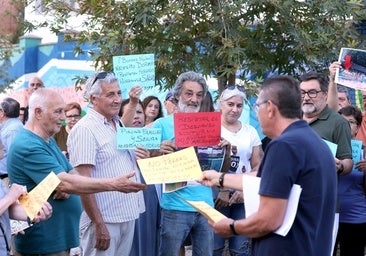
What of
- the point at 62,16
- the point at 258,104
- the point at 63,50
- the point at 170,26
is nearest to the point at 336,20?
the point at 170,26

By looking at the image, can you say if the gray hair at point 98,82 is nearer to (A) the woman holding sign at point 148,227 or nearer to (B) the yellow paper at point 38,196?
(B) the yellow paper at point 38,196

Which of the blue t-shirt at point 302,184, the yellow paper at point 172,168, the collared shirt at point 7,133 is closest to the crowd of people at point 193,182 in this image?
the blue t-shirt at point 302,184

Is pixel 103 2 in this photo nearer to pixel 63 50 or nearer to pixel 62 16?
pixel 62 16

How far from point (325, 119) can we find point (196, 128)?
4.45ft

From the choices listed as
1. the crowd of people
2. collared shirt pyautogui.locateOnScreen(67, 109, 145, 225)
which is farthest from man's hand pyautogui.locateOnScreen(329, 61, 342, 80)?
collared shirt pyautogui.locateOnScreen(67, 109, 145, 225)

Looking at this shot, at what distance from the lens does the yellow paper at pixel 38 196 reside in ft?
16.1

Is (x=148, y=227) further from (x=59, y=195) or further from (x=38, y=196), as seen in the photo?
(x=38, y=196)

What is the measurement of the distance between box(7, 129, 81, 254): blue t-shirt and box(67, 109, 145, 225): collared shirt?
234mm

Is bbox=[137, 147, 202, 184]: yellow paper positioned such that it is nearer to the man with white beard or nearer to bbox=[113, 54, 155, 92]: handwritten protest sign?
the man with white beard

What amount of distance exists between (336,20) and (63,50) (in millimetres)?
13048

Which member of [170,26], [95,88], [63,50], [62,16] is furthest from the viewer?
[63,50]

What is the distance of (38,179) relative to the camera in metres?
5.36

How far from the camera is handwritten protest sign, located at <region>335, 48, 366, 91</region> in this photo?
7000mm

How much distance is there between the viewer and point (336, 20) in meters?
7.84
